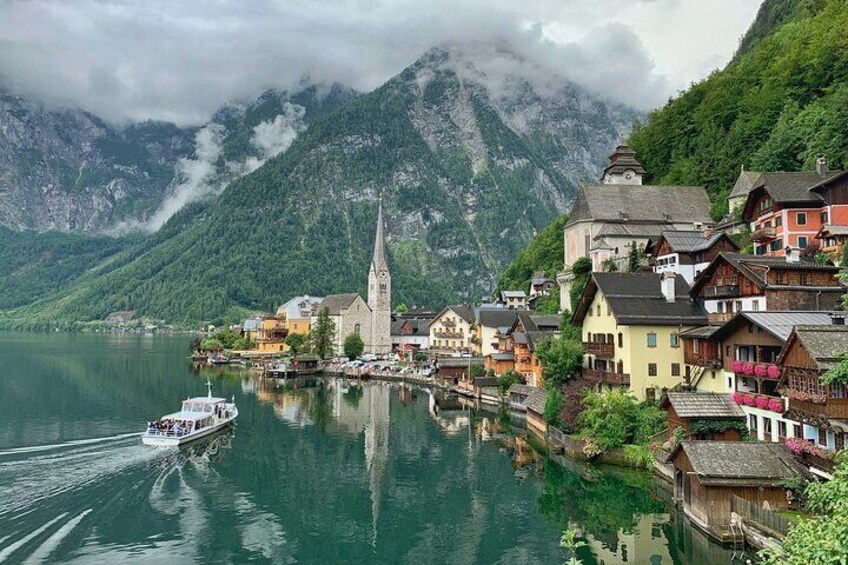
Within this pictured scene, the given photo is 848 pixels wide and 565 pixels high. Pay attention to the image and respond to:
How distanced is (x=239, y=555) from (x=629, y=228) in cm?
6010

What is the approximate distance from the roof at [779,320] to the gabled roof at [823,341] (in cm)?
391

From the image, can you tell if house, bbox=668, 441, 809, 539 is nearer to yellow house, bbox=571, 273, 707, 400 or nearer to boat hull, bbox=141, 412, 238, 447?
yellow house, bbox=571, 273, 707, 400

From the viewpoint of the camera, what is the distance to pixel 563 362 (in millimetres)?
54312

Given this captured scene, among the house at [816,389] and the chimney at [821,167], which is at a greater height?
the chimney at [821,167]

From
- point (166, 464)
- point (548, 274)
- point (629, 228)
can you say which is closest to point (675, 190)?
point (629, 228)

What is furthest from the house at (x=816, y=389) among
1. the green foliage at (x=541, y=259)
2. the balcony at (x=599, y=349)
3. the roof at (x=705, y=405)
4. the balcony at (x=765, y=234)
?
the green foliage at (x=541, y=259)

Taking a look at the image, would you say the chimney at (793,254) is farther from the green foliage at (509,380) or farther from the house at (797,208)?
the green foliage at (509,380)

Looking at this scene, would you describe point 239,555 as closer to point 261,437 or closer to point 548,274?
point 261,437

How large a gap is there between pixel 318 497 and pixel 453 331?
85493mm

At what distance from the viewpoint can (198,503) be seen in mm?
37594

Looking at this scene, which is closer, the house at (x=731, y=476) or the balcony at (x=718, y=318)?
the house at (x=731, y=476)

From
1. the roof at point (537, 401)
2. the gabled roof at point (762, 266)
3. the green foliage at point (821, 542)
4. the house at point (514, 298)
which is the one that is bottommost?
the roof at point (537, 401)

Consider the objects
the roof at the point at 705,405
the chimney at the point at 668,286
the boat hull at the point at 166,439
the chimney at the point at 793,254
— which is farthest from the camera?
the boat hull at the point at 166,439

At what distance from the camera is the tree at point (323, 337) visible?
126375 mm
